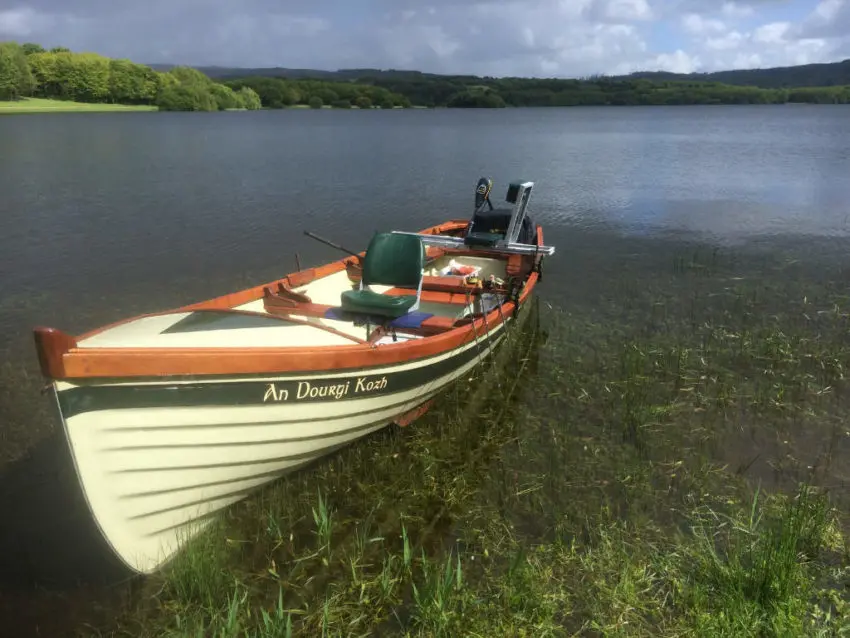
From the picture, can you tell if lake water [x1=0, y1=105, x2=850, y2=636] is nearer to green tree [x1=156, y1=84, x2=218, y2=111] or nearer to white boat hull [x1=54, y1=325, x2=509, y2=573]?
white boat hull [x1=54, y1=325, x2=509, y2=573]

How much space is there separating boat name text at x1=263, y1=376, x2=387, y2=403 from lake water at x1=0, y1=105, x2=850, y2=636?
3191 mm

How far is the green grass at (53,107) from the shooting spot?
98.7 m

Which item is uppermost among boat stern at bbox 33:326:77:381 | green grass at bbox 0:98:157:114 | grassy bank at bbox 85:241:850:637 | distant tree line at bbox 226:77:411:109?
distant tree line at bbox 226:77:411:109

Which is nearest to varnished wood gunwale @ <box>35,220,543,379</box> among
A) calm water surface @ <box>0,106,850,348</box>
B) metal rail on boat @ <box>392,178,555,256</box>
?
metal rail on boat @ <box>392,178,555,256</box>

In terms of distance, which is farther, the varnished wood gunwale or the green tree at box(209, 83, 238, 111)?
the green tree at box(209, 83, 238, 111)

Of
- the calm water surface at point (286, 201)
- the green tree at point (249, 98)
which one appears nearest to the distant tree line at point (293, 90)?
the green tree at point (249, 98)

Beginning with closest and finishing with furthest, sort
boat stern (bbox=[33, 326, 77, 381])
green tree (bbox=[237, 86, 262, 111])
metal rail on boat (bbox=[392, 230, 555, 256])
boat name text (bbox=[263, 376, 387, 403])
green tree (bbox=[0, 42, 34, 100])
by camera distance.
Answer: boat stern (bbox=[33, 326, 77, 381]) < boat name text (bbox=[263, 376, 387, 403]) < metal rail on boat (bbox=[392, 230, 555, 256]) < green tree (bbox=[0, 42, 34, 100]) < green tree (bbox=[237, 86, 262, 111])

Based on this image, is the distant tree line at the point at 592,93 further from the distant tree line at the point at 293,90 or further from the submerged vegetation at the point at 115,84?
the submerged vegetation at the point at 115,84

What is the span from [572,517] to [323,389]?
3.39 m

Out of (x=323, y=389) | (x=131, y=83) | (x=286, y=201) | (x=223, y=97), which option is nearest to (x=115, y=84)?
(x=131, y=83)

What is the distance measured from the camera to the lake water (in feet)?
46.9

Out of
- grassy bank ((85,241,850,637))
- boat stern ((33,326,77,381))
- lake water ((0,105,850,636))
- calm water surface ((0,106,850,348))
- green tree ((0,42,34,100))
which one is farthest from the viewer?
green tree ((0,42,34,100))

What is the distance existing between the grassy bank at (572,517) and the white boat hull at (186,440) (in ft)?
1.50

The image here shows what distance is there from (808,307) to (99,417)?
14.7 metres
